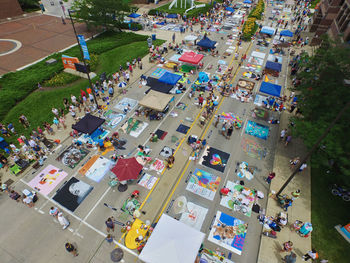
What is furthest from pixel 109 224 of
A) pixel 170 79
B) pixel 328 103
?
pixel 328 103

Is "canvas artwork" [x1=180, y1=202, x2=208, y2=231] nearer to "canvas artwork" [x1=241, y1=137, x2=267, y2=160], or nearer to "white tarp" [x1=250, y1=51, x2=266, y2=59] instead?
"canvas artwork" [x1=241, y1=137, x2=267, y2=160]

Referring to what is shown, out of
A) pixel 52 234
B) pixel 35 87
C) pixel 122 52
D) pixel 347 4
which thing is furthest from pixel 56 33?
pixel 347 4

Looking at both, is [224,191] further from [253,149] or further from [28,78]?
[28,78]

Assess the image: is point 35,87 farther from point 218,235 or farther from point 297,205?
point 297,205

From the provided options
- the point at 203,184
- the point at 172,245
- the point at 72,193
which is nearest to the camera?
the point at 172,245

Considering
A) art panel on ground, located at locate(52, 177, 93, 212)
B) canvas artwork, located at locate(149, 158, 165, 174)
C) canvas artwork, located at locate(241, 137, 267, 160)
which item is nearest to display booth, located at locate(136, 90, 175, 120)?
canvas artwork, located at locate(149, 158, 165, 174)

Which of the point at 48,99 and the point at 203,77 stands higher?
the point at 203,77
